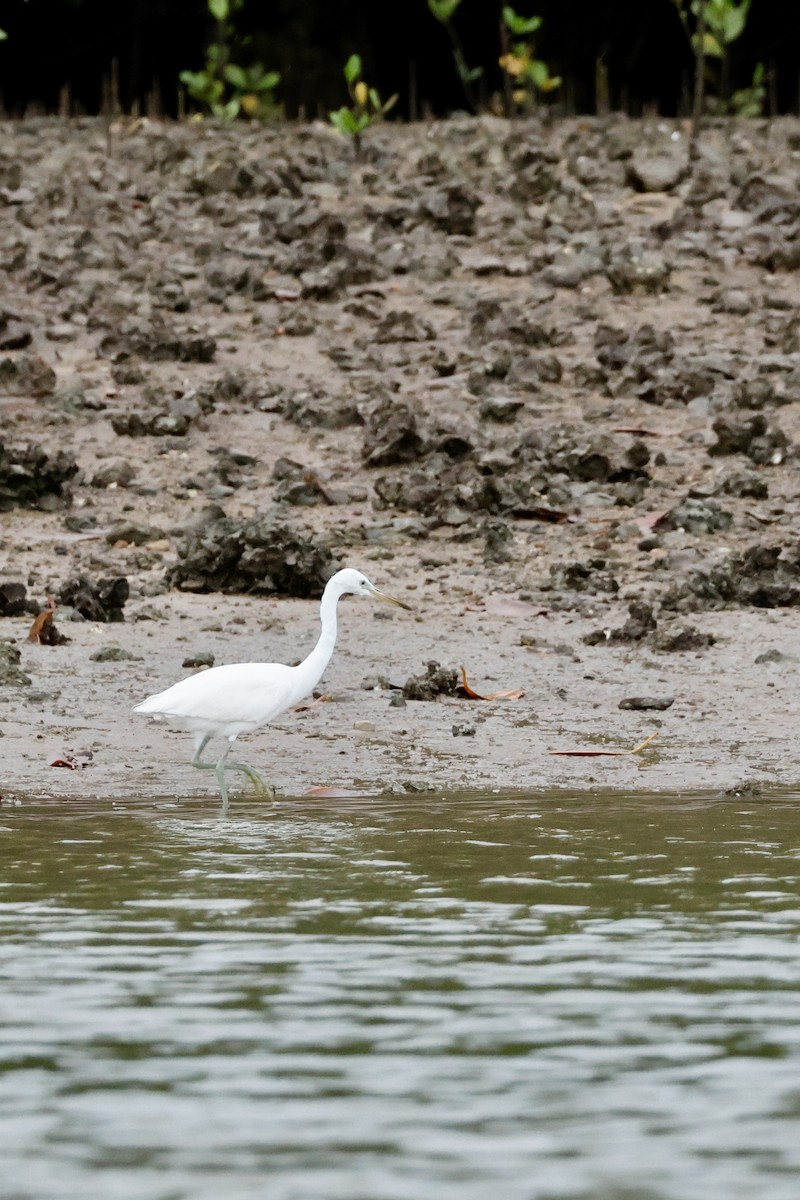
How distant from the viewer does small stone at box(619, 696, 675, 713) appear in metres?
10.2

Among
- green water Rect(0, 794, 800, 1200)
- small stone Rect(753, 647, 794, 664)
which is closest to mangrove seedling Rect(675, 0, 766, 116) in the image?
small stone Rect(753, 647, 794, 664)

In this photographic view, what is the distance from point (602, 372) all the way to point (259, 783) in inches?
293

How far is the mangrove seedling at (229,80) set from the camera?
26672 mm

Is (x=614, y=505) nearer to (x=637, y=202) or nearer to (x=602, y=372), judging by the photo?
(x=602, y=372)

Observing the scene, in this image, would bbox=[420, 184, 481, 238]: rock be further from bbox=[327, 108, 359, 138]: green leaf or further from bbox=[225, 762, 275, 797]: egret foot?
bbox=[225, 762, 275, 797]: egret foot

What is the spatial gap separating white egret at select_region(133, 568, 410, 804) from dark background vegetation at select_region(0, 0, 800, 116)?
20.1m

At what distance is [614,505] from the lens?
13.5 m

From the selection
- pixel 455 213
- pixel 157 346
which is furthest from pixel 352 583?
pixel 455 213

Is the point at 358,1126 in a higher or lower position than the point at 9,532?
lower

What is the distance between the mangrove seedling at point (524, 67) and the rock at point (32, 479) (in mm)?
12473

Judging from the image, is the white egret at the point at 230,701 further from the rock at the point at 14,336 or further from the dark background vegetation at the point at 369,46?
the dark background vegetation at the point at 369,46

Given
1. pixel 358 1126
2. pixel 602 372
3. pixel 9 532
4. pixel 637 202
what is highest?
pixel 637 202

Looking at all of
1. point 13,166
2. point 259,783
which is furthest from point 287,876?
point 13,166

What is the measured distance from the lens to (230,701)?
8797mm
